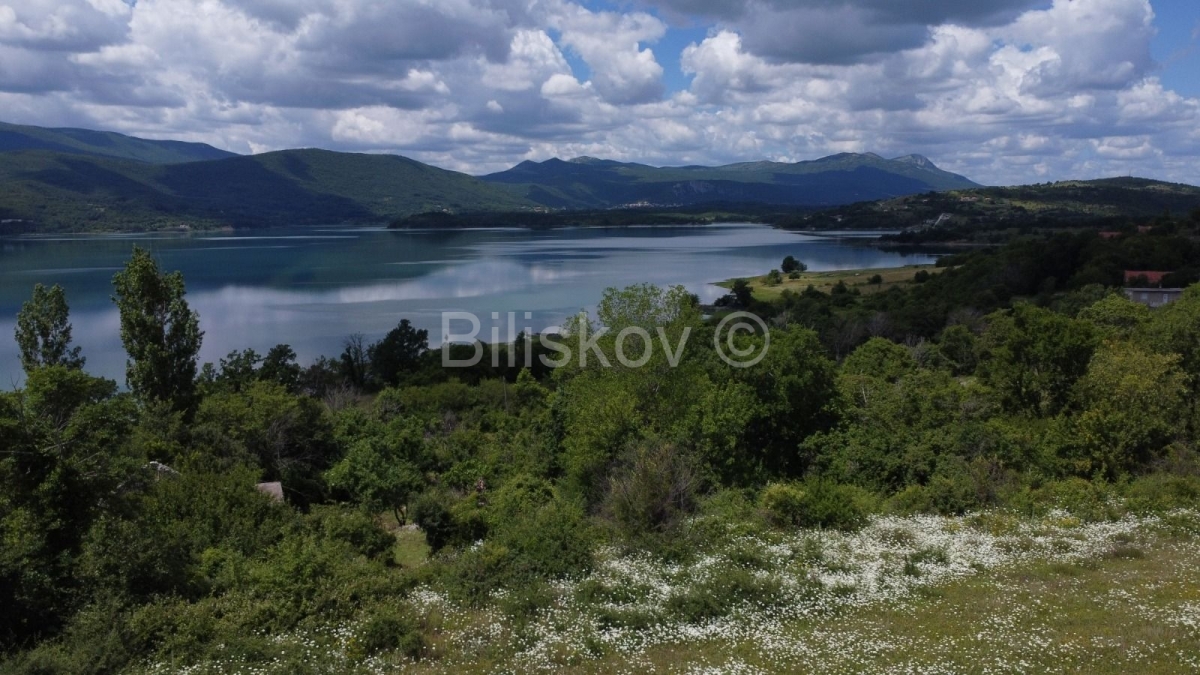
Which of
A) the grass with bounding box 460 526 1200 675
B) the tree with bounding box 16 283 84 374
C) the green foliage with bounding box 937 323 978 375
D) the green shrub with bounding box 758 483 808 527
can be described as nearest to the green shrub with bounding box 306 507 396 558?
the grass with bounding box 460 526 1200 675

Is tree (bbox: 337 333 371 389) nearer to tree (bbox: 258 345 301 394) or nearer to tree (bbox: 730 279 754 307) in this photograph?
tree (bbox: 258 345 301 394)

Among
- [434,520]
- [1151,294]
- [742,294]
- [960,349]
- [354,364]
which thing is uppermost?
[1151,294]

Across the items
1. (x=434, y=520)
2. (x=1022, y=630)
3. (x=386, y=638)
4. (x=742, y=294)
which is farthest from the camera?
(x=742, y=294)

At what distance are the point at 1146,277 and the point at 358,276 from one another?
290 ft

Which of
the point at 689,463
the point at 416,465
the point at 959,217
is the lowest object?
the point at 416,465

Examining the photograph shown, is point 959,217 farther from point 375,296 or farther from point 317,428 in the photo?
point 317,428

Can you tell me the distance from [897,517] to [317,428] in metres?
19.7

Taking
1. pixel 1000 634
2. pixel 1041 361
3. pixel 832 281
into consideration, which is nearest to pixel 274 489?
pixel 1000 634

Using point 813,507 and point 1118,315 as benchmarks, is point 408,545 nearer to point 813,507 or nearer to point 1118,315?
point 813,507

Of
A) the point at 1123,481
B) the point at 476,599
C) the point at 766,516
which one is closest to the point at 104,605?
the point at 476,599

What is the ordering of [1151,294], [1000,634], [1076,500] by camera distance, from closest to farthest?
[1000,634] < [1076,500] < [1151,294]

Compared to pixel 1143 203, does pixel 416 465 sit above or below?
below

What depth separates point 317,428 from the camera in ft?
90.0

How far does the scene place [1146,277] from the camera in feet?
215
